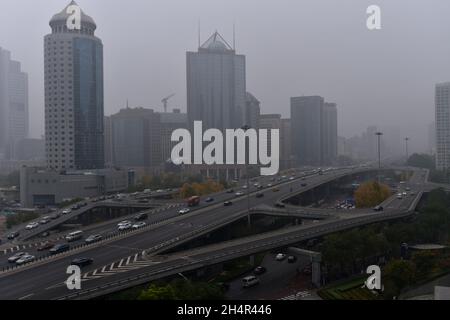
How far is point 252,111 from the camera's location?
1151cm

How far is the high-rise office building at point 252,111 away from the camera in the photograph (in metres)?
11.3

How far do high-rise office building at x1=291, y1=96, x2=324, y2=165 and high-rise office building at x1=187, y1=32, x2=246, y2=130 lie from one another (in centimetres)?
529

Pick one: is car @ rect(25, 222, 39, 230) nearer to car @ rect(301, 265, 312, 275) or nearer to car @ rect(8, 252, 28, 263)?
car @ rect(8, 252, 28, 263)

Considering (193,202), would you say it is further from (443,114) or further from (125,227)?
(443,114)

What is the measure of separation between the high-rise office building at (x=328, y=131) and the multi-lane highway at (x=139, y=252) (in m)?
6.43

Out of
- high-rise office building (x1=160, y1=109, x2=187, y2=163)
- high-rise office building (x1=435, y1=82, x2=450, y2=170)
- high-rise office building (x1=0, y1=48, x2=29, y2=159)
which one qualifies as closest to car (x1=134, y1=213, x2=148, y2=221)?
high-rise office building (x1=0, y1=48, x2=29, y2=159)

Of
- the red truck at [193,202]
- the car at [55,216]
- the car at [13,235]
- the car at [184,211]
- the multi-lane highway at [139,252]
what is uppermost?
the red truck at [193,202]

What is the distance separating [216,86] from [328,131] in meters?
8.85

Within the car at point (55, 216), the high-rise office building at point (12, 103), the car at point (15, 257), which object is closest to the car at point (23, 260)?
the car at point (15, 257)

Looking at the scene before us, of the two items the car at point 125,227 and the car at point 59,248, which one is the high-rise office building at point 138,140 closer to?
the car at point 125,227

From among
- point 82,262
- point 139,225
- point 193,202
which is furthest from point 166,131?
point 82,262

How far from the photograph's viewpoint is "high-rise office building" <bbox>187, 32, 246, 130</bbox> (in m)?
10.6

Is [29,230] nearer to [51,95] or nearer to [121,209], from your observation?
[121,209]
